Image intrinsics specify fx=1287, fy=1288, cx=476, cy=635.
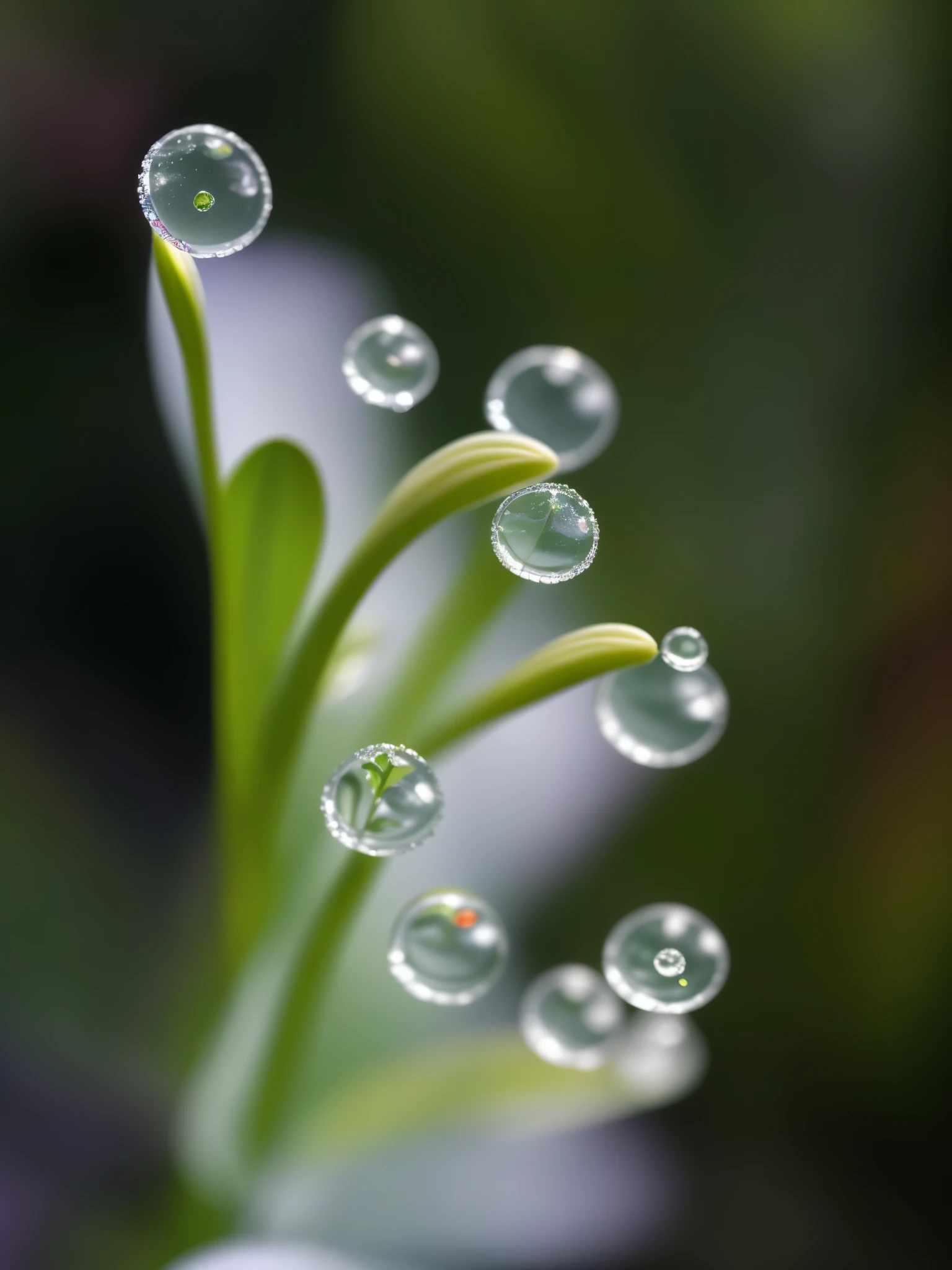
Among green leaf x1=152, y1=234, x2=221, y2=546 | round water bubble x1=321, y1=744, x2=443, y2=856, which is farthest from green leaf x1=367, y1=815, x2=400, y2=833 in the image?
green leaf x1=152, y1=234, x2=221, y2=546

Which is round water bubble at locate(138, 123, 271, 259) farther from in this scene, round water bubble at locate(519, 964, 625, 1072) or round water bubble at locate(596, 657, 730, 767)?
round water bubble at locate(519, 964, 625, 1072)

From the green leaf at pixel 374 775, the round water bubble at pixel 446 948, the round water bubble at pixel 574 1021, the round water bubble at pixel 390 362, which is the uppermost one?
the round water bubble at pixel 390 362

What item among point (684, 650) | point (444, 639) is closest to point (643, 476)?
point (444, 639)

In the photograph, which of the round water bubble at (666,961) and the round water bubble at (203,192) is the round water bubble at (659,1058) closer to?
the round water bubble at (666,961)

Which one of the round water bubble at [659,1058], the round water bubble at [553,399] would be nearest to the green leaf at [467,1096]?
the round water bubble at [659,1058]

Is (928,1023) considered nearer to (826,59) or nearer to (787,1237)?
(787,1237)
